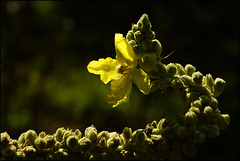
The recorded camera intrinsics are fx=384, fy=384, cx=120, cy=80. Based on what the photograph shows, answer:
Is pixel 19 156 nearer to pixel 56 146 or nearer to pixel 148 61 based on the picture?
pixel 56 146

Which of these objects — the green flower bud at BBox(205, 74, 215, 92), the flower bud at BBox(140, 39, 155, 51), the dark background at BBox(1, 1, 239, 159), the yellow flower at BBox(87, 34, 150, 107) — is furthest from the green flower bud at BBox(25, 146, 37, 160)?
the dark background at BBox(1, 1, 239, 159)

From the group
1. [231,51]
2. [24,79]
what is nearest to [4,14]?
[24,79]

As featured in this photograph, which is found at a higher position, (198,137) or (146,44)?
(146,44)

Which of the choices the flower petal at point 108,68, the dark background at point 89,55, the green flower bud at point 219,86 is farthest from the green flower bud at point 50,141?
the dark background at point 89,55

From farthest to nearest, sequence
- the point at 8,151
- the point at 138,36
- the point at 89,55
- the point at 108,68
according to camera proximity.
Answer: the point at 89,55 < the point at 108,68 < the point at 138,36 < the point at 8,151

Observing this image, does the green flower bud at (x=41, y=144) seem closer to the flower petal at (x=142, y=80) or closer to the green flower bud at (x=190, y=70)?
the flower petal at (x=142, y=80)

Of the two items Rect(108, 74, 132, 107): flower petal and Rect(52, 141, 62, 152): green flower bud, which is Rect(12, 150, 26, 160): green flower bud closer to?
Rect(52, 141, 62, 152): green flower bud

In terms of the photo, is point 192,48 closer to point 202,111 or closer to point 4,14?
point 4,14

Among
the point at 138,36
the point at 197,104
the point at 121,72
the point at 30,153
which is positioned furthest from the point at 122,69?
the point at 30,153
